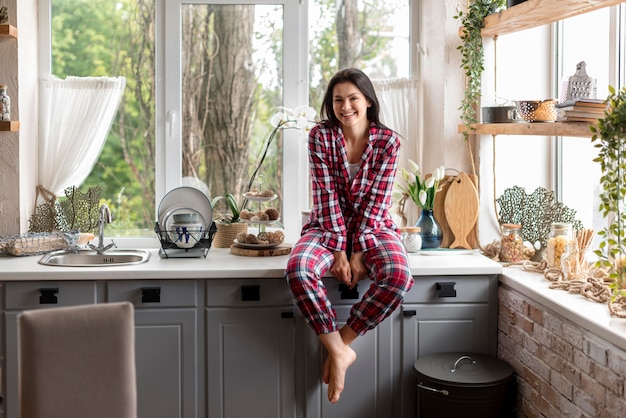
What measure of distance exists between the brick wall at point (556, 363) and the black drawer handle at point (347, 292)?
0.62 m

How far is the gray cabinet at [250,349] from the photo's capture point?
11.8ft

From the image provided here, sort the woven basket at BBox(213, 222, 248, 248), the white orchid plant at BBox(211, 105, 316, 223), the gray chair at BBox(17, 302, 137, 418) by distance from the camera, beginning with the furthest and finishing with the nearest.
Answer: the white orchid plant at BBox(211, 105, 316, 223) < the woven basket at BBox(213, 222, 248, 248) < the gray chair at BBox(17, 302, 137, 418)

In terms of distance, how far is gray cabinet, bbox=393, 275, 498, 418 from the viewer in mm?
3668

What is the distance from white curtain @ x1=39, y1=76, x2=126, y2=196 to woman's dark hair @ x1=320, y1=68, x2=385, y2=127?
47.0 inches

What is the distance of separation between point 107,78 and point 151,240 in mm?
837

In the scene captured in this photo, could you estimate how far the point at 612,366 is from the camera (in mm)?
2656

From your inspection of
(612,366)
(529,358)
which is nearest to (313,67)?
(529,358)

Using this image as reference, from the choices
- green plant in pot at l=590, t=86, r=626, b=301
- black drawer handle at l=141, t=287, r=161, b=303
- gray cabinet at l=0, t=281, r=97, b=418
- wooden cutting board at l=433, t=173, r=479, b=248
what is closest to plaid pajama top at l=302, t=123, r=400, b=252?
wooden cutting board at l=433, t=173, r=479, b=248

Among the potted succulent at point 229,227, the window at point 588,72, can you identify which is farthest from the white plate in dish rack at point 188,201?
the window at point 588,72

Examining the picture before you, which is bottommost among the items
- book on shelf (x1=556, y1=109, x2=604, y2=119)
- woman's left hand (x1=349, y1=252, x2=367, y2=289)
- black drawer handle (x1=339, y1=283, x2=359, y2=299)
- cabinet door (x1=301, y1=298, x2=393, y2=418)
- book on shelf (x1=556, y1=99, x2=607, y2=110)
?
cabinet door (x1=301, y1=298, x2=393, y2=418)

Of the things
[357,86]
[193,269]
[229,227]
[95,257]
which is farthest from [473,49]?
[95,257]

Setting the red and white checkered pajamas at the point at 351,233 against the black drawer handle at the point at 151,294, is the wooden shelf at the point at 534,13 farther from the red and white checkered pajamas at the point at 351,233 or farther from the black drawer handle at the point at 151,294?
the black drawer handle at the point at 151,294

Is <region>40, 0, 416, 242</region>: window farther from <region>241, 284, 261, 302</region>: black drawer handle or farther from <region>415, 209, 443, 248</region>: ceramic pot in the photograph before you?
<region>241, 284, 261, 302</region>: black drawer handle

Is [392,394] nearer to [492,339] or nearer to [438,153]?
[492,339]
